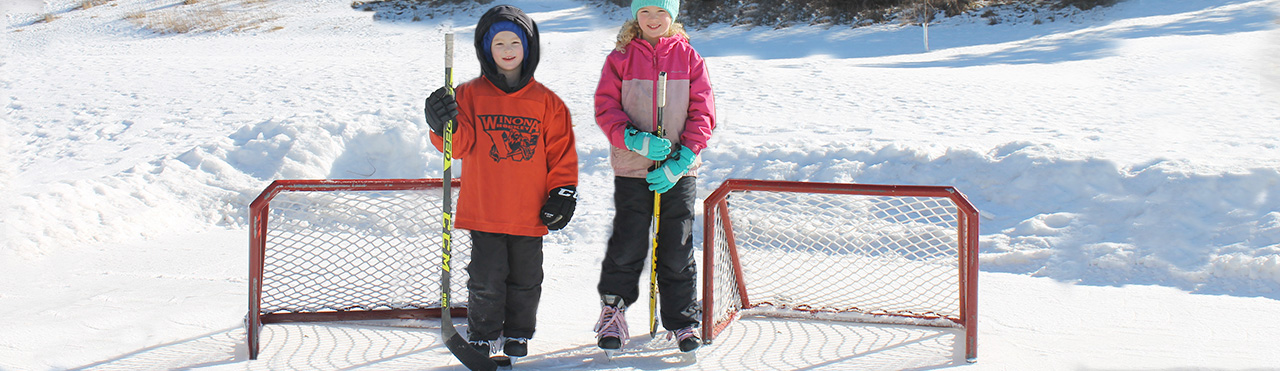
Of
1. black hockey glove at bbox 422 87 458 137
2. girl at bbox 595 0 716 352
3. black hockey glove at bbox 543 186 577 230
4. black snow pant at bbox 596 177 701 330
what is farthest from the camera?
black snow pant at bbox 596 177 701 330

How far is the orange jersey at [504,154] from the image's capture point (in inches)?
118

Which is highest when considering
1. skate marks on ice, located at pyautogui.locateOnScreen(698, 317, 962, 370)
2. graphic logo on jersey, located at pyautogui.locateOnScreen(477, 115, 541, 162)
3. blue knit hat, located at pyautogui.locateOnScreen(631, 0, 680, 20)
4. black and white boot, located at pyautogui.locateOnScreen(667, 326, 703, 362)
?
blue knit hat, located at pyautogui.locateOnScreen(631, 0, 680, 20)

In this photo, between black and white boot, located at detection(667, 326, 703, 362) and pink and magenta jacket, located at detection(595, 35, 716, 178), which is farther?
black and white boot, located at detection(667, 326, 703, 362)

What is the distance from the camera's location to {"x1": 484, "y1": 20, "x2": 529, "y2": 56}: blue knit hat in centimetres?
292

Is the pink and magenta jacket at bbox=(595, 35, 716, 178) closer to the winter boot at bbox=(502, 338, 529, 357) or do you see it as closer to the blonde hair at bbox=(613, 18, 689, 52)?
the blonde hair at bbox=(613, 18, 689, 52)

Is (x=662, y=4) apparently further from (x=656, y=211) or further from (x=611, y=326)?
(x=611, y=326)

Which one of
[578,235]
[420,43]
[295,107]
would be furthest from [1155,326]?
[420,43]

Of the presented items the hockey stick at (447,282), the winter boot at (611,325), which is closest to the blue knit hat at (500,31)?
the hockey stick at (447,282)

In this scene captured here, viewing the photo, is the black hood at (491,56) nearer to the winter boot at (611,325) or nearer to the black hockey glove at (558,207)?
the black hockey glove at (558,207)

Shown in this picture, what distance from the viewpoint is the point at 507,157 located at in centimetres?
299

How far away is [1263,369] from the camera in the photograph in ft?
10.2

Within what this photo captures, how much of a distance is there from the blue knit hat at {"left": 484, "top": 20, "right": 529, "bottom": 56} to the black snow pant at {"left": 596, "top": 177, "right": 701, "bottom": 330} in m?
0.66

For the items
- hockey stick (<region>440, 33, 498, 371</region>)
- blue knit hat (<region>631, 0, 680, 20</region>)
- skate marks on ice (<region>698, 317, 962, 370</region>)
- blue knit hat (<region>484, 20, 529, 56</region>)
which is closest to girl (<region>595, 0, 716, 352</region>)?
blue knit hat (<region>631, 0, 680, 20</region>)

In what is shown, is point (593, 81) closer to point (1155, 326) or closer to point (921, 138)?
point (921, 138)
